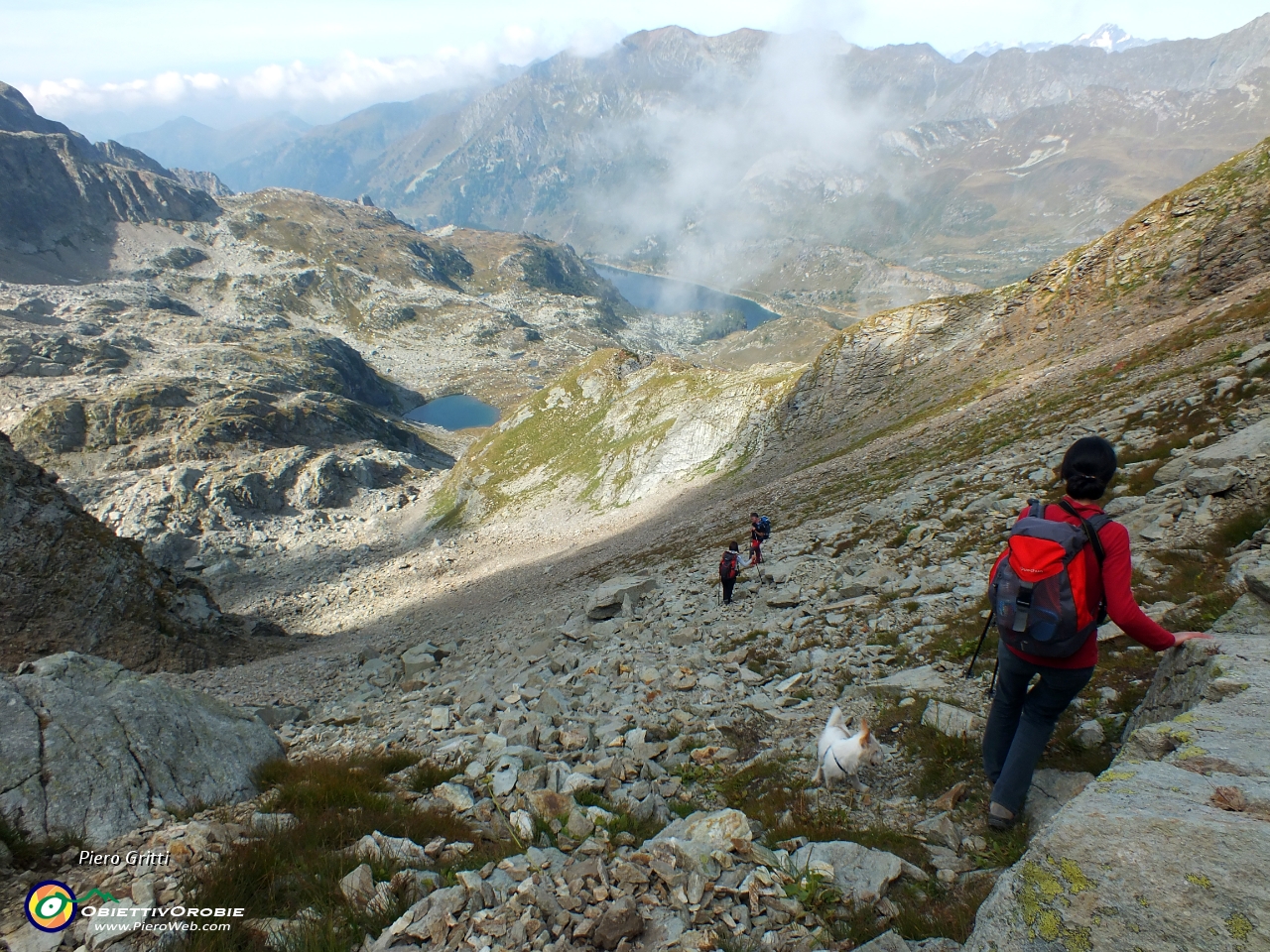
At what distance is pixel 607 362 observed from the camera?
67000 millimetres


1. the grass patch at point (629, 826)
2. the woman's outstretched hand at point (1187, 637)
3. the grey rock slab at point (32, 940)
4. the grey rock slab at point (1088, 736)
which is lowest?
the grass patch at point (629, 826)

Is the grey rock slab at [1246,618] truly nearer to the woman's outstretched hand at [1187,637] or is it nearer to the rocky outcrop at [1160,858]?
the woman's outstretched hand at [1187,637]

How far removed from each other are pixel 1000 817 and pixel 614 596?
44.8ft

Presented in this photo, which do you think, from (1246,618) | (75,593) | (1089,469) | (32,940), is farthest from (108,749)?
(75,593)

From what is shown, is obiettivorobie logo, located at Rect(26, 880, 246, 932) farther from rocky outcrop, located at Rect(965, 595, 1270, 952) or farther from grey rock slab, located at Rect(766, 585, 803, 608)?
grey rock slab, located at Rect(766, 585, 803, 608)

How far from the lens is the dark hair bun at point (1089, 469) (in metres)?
4.94

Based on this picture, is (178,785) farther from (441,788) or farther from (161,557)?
(161,557)

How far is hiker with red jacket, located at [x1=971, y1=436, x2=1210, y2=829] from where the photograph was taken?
4750 mm

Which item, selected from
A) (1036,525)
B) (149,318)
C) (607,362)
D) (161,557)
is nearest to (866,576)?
(1036,525)

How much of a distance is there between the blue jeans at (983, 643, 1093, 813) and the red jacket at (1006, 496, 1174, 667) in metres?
0.17

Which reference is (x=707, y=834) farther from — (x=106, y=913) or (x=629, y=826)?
(x=106, y=913)

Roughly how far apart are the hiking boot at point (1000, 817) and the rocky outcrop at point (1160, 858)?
1.34 metres

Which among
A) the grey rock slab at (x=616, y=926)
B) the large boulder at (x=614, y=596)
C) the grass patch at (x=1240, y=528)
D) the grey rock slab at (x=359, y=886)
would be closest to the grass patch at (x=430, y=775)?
the grey rock slab at (x=359, y=886)

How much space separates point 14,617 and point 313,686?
1369cm
